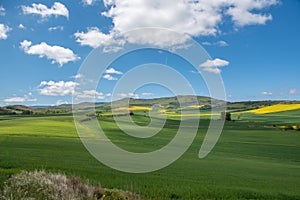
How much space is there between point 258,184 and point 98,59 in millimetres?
11447

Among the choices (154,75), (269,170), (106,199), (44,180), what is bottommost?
(269,170)

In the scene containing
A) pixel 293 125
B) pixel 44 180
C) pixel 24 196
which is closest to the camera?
pixel 24 196

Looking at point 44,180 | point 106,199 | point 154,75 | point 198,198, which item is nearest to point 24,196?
point 44,180

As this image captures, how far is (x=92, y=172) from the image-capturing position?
1880cm

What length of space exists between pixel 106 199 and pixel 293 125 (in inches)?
3206

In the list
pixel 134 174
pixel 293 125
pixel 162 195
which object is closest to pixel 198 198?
pixel 162 195

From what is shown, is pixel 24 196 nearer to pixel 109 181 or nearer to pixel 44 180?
pixel 44 180

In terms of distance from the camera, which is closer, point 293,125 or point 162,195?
point 162,195

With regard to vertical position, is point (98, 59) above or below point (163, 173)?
above

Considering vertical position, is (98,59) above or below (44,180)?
above

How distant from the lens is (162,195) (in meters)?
14.2

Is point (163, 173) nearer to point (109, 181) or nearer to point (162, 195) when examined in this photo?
point (109, 181)

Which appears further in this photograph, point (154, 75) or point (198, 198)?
point (154, 75)

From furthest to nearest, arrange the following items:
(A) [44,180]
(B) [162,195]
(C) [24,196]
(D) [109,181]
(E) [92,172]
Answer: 1. (E) [92,172]
2. (D) [109,181]
3. (B) [162,195]
4. (A) [44,180]
5. (C) [24,196]
